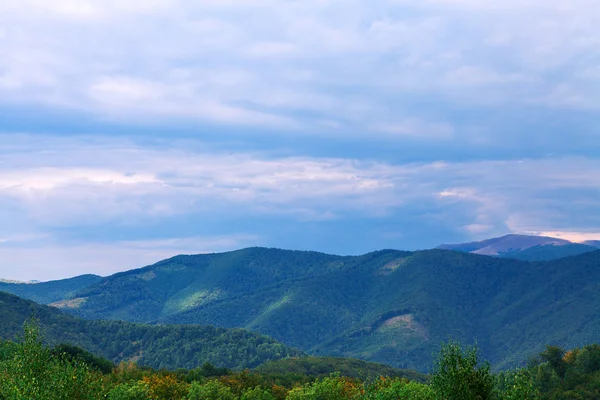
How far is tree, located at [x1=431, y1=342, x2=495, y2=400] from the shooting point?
196ft

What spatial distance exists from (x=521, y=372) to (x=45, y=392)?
4248cm

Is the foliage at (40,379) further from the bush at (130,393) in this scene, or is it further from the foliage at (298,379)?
the bush at (130,393)

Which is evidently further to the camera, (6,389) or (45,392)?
(6,389)

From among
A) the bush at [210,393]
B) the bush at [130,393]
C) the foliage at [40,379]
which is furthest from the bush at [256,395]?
the foliage at [40,379]

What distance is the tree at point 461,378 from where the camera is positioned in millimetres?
59750

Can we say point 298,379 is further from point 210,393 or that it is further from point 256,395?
point 210,393

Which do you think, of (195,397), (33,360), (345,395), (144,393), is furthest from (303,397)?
(33,360)

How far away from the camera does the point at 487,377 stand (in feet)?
198

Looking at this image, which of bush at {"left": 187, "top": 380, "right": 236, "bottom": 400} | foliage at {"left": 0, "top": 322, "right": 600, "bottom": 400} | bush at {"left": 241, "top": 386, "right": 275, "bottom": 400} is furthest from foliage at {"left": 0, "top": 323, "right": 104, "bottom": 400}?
bush at {"left": 241, "top": 386, "right": 275, "bottom": 400}

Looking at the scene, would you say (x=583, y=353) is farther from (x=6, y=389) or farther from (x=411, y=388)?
(x=6, y=389)

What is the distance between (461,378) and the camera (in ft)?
198

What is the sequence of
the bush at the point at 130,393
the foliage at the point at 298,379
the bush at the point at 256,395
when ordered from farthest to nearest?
the bush at the point at 256,395, the bush at the point at 130,393, the foliage at the point at 298,379

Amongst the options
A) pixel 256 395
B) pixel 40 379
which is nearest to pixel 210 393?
pixel 256 395

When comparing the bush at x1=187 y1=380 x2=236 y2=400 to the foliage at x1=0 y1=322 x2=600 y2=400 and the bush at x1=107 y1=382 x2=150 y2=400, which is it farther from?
the bush at x1=107 y1=382 x2=150 y2=400
